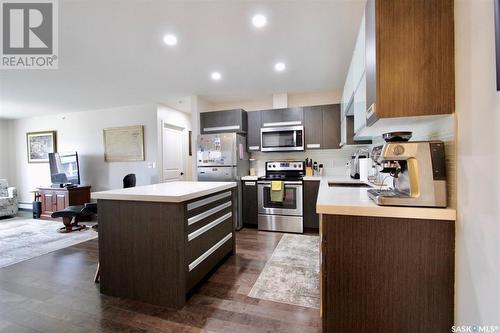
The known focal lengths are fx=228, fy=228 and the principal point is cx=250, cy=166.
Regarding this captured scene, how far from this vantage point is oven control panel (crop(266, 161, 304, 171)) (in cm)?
409

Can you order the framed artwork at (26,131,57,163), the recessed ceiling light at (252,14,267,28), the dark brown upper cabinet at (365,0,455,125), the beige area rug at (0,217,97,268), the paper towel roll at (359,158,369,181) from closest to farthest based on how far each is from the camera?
the dark brown upper cabinet at (365,0,455,125), the recessed ceiling light at (252,14,267,28), the paper towel roll at (359,158,369,181), the beige area rug at (0,217,97,268), the framed artwork at (26,131,57,163)

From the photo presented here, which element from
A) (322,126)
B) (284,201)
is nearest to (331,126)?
(322,126)

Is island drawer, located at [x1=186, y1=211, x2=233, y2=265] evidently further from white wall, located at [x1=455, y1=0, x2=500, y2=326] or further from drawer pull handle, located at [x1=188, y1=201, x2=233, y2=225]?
white wall, located at [x1=455, y1=0, x2=500, y2=326]

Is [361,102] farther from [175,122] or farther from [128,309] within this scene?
[175,122]

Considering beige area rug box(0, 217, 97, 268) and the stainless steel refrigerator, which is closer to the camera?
beige area rug box(0, 217, 97, 268)

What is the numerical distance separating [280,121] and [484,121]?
326 centimetres

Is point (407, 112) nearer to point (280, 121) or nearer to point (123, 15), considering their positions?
point (123, 15)

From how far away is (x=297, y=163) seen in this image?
4094mm

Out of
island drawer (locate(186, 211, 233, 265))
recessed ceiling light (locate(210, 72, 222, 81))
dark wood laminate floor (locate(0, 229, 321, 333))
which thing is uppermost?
recessed ceiling light (locate(210, 72, 222, 81))

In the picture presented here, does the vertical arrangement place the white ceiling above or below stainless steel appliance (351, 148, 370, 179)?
above

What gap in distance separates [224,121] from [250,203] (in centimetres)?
155

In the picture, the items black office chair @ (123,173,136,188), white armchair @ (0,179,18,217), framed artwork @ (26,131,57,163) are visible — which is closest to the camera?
black office chair @ (123,173,136,188)

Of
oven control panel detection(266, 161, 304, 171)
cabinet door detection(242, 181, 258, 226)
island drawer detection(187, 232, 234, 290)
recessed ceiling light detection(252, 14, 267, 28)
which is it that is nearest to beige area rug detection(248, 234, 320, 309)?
island drawer detection(187, 232, 234, 290)

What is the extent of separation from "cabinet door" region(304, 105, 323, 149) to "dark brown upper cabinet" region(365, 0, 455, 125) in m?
2.77
